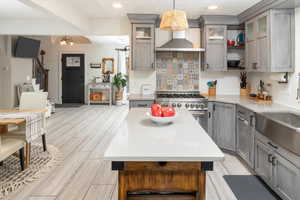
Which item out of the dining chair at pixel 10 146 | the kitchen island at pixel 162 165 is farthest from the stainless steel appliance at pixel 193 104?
the kitchen island at pixel 162 165

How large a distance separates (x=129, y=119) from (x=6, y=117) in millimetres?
1852

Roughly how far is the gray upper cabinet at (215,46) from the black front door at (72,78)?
7094mm

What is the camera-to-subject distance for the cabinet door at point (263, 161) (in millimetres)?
2776

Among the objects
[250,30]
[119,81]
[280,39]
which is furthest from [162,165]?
[119,81]

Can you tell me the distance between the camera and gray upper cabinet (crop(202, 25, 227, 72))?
470cm

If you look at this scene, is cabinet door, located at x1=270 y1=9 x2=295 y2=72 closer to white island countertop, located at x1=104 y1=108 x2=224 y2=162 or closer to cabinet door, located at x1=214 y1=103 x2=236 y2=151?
cabinet door, located at x1=214 y1=103 x2=236 y2=151

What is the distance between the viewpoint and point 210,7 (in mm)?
4109

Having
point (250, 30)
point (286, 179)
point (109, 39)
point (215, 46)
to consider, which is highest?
point (109, 39)

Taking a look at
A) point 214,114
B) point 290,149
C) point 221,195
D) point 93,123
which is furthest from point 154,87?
point 290,149

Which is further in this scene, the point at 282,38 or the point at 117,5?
the point at 117,5

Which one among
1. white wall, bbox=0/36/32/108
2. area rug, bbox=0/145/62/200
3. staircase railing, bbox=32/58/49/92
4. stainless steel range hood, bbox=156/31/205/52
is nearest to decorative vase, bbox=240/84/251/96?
stainless steel range hood, bbox=156/31/205/52

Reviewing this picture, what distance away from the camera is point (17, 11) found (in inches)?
203

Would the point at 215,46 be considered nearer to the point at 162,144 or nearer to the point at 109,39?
the point at 162,144

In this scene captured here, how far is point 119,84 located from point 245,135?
23.6 ft
